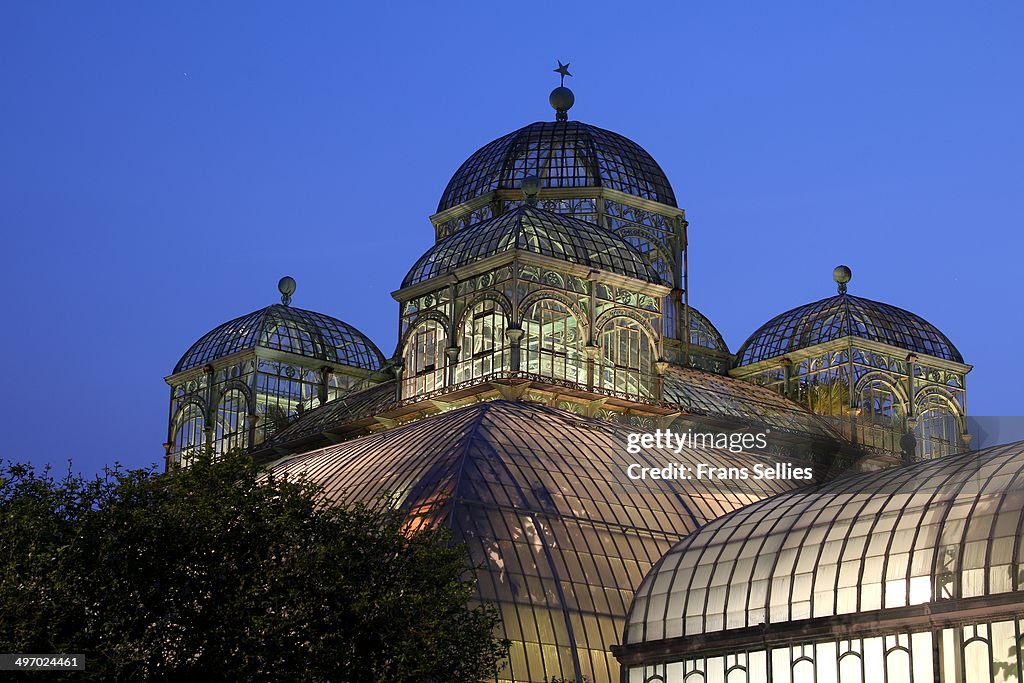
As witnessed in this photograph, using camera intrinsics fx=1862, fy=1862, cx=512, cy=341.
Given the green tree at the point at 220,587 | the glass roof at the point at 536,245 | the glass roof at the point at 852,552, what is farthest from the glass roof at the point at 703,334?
the green tree at the point at 220,587

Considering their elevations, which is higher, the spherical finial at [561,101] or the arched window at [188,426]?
the spherical finial at [561,101]

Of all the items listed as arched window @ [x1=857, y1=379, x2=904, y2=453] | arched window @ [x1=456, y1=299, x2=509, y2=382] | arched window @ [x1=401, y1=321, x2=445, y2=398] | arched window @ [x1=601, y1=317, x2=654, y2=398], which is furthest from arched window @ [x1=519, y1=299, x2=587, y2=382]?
arched window @ [x1=857, y1=379, x2=904, y2=453]

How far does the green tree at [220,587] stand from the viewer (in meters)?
40.0

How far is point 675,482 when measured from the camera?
61.2 metres

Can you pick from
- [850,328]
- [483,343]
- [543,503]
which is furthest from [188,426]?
[543,503]

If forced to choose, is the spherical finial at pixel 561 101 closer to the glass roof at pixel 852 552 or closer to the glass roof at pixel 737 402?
the glass roof at pixel 737 402

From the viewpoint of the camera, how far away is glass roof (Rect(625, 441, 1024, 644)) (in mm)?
42438

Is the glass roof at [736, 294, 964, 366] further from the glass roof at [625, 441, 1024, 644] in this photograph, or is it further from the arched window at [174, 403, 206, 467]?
the glass roof at [625, 441, 1024, 644]

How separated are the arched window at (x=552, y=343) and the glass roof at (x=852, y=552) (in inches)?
713

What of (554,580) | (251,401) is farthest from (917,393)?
(554,580)

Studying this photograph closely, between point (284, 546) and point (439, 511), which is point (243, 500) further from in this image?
point (439, 511)

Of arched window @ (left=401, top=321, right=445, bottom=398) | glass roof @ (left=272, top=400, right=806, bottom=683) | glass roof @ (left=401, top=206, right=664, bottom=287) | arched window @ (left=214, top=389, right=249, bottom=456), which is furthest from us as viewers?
arched window @ (left=214, top=389, right=249, bottom=456)

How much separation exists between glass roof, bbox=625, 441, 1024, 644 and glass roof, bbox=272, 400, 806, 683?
276 cm

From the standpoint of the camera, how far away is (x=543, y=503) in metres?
56.1
